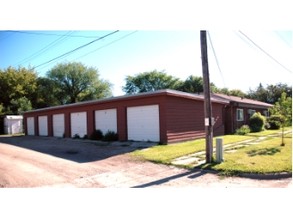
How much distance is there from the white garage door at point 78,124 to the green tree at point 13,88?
16528 mm

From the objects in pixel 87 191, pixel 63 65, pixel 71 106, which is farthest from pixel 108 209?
pixel 63 65

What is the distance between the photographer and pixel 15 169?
26.5 feet

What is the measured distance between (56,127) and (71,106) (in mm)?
3692

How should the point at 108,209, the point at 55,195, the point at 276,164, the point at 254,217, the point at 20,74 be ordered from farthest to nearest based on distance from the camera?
the point at 20,74, the point at 276,164, the point at 55,195, the point at 108,209, the point at 254,217

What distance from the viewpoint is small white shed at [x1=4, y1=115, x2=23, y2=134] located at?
29281 millimetres

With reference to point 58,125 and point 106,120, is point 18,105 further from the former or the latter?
point 106,120

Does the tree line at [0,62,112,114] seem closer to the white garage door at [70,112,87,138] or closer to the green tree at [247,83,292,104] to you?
the white garage door at [70,112,87,138]

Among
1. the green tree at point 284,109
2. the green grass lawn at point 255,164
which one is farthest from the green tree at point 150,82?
the green grass lawn at point 255,164

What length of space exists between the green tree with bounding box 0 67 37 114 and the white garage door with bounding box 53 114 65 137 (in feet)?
43.6

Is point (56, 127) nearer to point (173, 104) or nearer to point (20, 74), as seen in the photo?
point (173, 104)

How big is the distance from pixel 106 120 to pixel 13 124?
18737mm

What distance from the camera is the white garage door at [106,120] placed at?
50.1 ft

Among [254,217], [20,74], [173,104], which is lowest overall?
[254,217]

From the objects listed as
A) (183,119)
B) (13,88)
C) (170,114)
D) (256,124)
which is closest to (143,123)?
(170,114)
